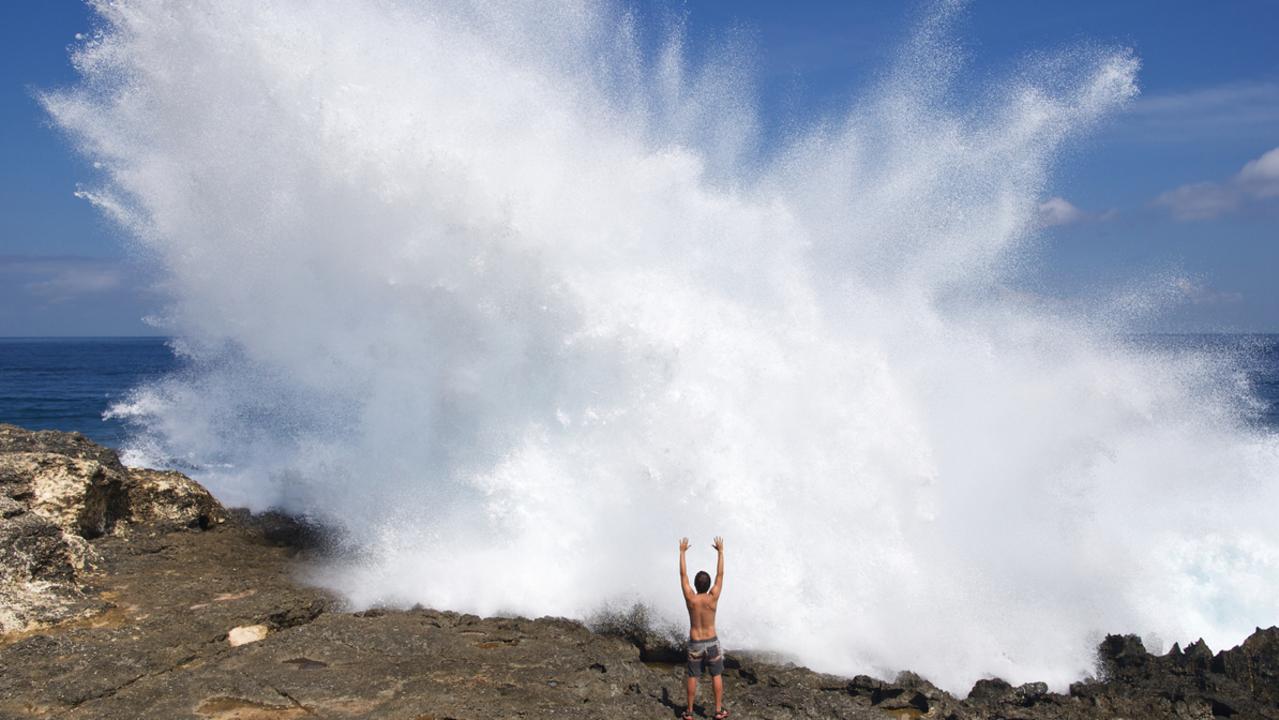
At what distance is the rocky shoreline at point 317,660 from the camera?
6.55 m

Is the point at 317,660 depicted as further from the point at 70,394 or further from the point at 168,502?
the point at 70,394

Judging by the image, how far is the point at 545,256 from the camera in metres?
11.6

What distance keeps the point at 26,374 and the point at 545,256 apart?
65.7m

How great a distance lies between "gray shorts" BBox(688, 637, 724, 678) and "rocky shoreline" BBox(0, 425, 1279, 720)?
0.35 m

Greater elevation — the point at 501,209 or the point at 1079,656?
the point at 501,209

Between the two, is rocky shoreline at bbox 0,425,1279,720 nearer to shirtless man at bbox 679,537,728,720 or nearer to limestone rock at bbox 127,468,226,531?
shirtless man at bbox 679,537,728,720

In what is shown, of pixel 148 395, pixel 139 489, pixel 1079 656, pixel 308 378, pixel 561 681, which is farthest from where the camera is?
pixel 148 395

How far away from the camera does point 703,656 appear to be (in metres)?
6.89

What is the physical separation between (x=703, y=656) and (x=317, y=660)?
319 centimetres

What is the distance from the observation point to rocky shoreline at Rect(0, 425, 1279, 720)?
6.55 metres

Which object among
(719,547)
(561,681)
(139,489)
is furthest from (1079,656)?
(139,489)

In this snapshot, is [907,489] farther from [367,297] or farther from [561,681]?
[367,297]

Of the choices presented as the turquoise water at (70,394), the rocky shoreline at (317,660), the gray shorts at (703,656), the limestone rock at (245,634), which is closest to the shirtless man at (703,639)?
the gray shorts at (703,656)

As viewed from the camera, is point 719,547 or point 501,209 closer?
point 719,547
